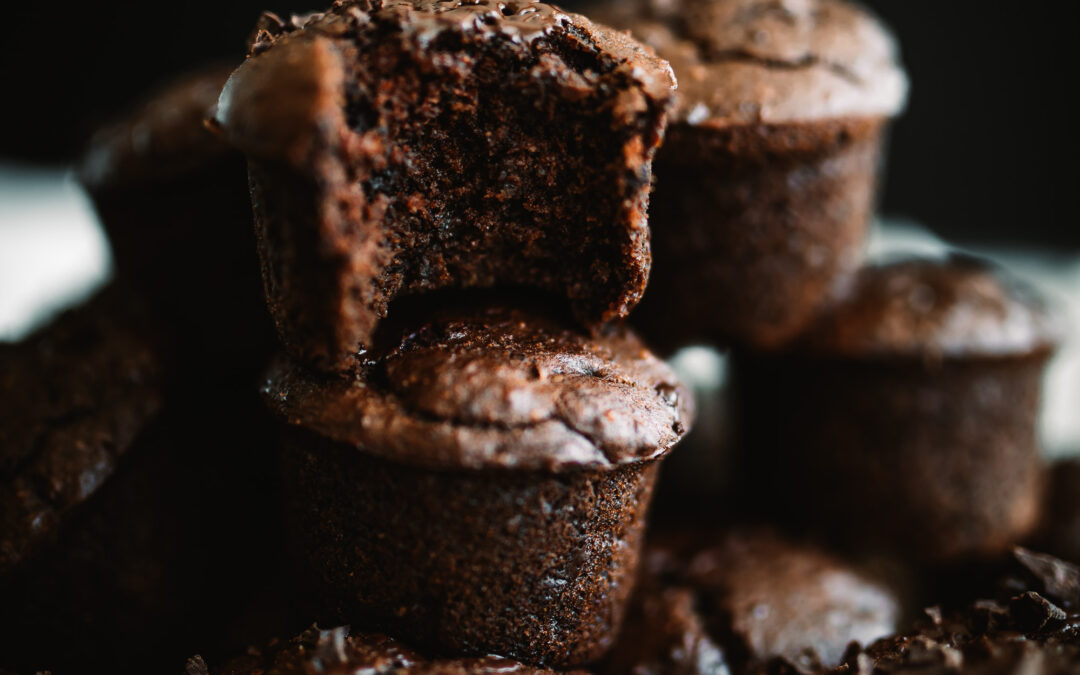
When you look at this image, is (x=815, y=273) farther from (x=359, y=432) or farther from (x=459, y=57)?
(x=359, y=432)

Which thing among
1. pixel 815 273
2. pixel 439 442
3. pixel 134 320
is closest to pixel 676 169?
pixel 815 273

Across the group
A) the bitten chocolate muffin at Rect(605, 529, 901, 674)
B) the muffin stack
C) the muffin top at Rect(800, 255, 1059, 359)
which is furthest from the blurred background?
the bitten chocolate muffin at Rect(605, 529, 901, 674)

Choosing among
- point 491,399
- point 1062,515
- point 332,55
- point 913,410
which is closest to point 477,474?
point 491,399

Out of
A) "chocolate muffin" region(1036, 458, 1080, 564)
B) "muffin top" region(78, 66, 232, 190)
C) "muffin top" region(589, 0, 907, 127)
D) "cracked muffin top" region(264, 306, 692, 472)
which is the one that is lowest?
"chocolate muffin" region(1036, 458, 1080, 564)

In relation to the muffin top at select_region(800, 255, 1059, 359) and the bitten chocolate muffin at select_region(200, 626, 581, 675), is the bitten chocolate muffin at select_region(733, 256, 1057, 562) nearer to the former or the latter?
the muffin top at select_region(800, 255, 1059, 359)

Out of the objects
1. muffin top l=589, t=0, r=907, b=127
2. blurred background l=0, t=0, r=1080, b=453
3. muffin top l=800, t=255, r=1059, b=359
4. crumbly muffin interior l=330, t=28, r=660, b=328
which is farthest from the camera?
blurred background l=0, t=0, r=1080, b=453
